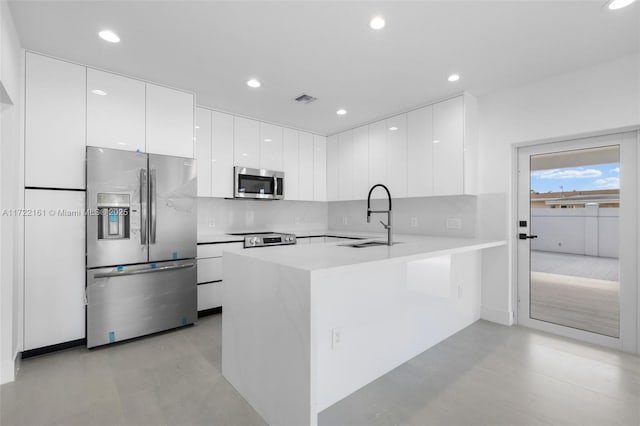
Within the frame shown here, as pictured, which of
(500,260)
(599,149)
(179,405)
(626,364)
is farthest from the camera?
(500,260)

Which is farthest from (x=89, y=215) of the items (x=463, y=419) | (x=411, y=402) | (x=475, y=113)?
(x=475, y=113)

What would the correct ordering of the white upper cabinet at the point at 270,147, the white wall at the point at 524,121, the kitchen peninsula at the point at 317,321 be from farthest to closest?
the white upper cabinet at the point at 270,147, the white wall at the point at 524,121, the kitchen peninsula at the point at 317,321

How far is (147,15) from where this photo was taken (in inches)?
78.4

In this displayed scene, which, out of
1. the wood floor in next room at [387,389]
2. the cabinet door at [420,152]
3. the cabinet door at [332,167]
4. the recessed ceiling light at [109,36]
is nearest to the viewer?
the wood floor in next room at [387,389]

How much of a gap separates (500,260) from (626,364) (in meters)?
1.23

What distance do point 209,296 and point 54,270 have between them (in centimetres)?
144

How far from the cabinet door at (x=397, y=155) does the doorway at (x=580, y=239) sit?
125 cm

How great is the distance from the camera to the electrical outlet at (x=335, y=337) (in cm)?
182

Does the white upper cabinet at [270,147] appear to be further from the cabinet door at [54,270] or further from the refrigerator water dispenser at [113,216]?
the cabinet door at [54,270]

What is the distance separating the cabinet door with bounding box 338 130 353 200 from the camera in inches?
181

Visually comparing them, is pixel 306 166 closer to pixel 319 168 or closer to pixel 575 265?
pixel 319 168

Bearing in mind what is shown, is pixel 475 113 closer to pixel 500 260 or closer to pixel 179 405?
pixel 500 260

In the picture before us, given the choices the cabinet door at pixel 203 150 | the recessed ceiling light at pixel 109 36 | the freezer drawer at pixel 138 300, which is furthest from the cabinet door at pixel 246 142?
the recessed ceiling light at pixel 109 36

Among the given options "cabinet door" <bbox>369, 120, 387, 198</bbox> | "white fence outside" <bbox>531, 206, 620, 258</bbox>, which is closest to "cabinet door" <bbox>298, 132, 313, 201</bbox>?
"cabinet door" <bbox>369, 120, 387, 198</bbox>
